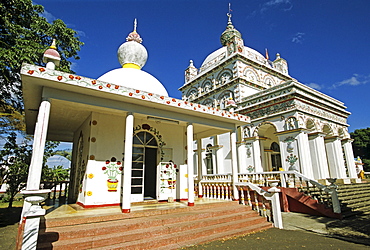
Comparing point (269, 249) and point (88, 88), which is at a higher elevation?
point (88, 88)

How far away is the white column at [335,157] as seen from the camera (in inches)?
500

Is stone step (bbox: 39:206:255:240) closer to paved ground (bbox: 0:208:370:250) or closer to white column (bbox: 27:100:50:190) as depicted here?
paved ground (bbox: 0:208:370:250)

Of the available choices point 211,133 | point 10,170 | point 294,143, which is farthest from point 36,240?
point 294,143

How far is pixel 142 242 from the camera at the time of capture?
401 cm

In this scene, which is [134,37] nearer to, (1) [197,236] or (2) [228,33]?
Result: (1) [197,236]

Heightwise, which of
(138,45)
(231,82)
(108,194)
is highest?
(231,82)

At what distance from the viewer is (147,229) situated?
4426 millimetres

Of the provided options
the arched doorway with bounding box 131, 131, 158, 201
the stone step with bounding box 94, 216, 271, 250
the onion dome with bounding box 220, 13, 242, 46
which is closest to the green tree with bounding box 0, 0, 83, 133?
the arched doorway with bounding box 131, 131, 158, 201

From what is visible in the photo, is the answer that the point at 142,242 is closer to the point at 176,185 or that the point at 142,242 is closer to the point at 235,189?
the point at 176,185

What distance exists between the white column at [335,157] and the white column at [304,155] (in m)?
3.29

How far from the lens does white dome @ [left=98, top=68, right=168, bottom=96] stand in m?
7.50

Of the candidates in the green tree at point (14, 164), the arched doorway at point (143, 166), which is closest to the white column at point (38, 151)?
the arched doorway at point (143, 166)

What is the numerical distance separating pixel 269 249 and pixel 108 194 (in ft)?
14.3

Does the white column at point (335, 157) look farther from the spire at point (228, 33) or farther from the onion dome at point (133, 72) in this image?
the spire at point (228, 33)
